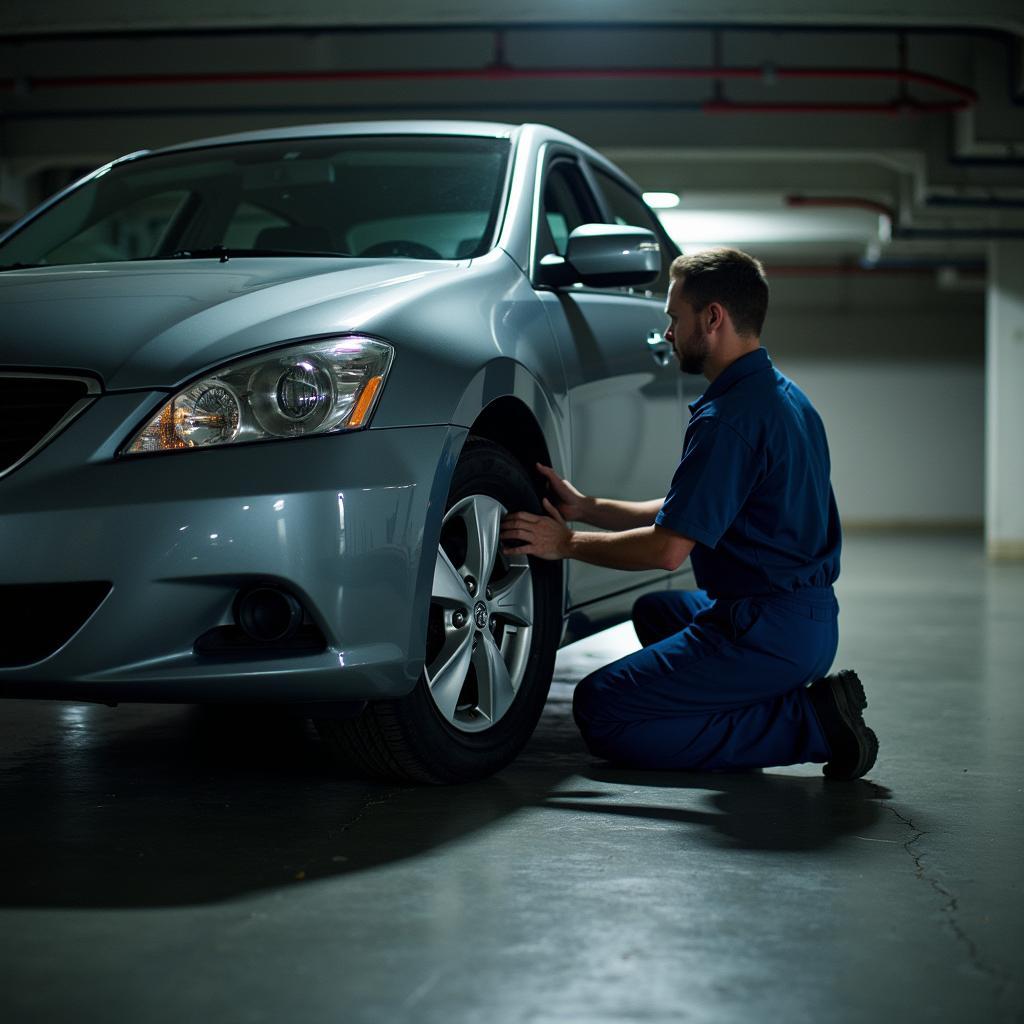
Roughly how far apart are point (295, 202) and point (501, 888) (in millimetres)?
2043

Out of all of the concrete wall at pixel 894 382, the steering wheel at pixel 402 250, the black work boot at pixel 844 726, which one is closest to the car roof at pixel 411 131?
the steering wheel at pixel 402 250

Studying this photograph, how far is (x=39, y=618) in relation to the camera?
8.29 ft

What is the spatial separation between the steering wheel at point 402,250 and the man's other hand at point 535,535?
696 mm

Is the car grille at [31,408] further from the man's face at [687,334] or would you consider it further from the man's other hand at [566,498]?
the man's face at [687,334]

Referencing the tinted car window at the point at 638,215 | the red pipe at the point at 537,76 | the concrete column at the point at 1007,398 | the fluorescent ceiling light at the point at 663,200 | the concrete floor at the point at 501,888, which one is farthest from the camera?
the concrete column at the point at 1007,398

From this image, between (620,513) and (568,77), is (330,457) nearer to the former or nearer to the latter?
(620,513)

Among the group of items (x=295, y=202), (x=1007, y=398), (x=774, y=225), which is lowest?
(x=1007, y=398)

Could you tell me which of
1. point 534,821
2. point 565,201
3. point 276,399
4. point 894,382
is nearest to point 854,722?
point 534,821

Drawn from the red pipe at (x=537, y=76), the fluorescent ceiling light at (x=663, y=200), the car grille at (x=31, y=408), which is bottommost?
the car grille at (x=31, y=408)

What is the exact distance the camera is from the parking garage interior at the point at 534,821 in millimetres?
1919

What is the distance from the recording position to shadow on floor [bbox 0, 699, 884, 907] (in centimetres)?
240

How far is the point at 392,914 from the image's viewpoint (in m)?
2.18

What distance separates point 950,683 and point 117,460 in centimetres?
340

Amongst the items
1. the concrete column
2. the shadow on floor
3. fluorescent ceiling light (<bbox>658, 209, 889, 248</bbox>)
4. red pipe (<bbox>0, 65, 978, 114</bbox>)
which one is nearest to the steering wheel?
→ the shadow on floor
